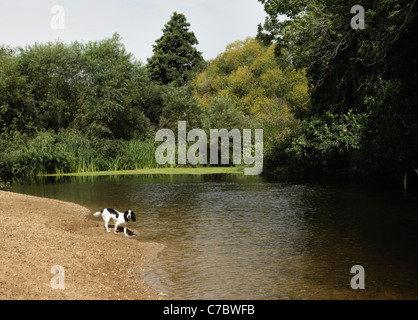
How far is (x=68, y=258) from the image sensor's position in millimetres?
7992

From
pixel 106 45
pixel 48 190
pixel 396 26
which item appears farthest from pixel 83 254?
pixel 106 45

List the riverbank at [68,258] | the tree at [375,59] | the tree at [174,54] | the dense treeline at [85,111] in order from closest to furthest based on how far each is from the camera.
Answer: the riverbank at [68,258] → the tree at [375,59] → the dense treeline at [85,111] → the tree at [174,54]

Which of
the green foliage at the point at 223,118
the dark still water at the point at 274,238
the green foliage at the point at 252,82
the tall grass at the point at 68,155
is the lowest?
the dark still water at the point at 274,238

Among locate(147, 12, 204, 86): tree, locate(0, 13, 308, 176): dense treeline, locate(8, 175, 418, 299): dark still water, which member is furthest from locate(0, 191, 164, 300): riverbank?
locate(147, 12, 204, 86): tree

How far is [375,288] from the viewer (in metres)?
7.32

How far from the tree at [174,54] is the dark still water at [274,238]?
42142 mm

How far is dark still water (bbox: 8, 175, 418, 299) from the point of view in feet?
24.5

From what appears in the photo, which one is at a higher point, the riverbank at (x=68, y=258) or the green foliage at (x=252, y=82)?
the green foliage at (x=252, y=82)

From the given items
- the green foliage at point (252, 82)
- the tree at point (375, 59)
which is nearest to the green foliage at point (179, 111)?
the green foliage at point (252, 82)

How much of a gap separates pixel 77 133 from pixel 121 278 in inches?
1218

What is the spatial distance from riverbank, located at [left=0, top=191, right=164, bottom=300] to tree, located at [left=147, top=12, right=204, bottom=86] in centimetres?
5026

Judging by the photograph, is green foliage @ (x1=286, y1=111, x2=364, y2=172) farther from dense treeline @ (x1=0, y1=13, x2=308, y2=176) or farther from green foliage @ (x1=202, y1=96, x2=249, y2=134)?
green foliage @ (x1=202, y1=96, x2=249, y2=134)

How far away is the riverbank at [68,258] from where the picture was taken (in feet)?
20.5

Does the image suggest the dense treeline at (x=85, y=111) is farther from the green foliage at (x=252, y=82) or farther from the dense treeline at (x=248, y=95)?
the green foliage at (x=252, y=82)
